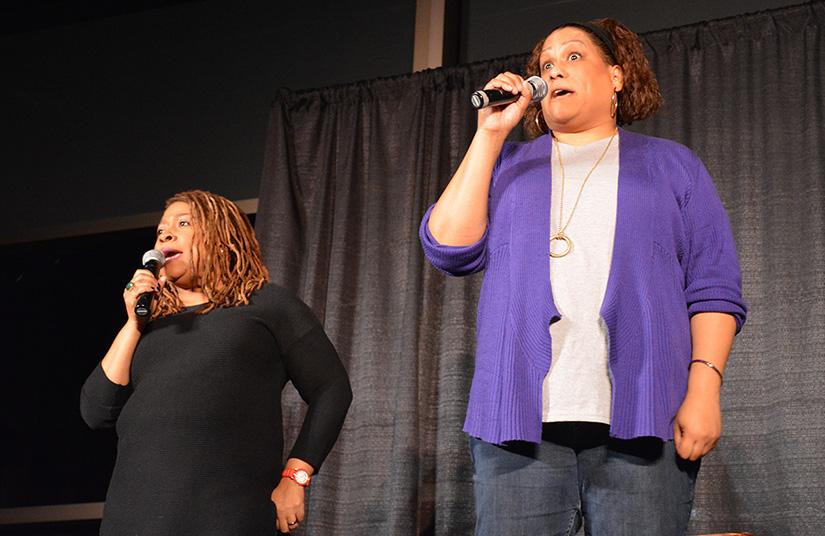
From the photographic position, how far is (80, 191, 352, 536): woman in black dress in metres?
1.93

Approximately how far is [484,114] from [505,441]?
1.71 ft

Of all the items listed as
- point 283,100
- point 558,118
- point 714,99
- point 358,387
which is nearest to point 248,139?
point 283,100

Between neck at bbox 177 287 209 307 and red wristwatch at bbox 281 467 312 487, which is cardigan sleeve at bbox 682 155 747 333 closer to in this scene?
red wristwatch at bbox 281 467 312 487

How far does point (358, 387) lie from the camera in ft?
10.8

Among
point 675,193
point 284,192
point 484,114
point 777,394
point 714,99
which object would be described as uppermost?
point 714,99

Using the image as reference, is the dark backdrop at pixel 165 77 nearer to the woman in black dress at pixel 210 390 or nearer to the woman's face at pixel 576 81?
the woman in black dress at pixel 210 390

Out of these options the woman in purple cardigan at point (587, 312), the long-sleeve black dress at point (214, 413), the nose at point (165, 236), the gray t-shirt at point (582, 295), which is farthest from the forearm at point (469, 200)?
the nose at point (165, 236)

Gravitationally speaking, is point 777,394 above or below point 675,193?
below

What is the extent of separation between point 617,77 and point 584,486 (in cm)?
74

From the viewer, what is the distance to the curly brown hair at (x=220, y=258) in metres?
2.22

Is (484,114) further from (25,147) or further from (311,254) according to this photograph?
(25,147)

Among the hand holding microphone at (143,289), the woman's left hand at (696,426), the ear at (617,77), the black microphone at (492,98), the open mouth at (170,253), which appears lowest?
the woman's left hand at (696,426)

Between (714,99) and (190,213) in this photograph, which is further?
(714,99)

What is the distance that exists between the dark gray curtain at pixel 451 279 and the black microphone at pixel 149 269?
1.11 meters
